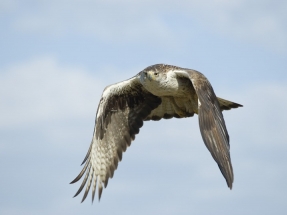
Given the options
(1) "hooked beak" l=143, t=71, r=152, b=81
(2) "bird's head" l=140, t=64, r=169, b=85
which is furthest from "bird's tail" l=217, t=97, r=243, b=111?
(1) "hooked beak" l=143, t=71, r=152, b=81

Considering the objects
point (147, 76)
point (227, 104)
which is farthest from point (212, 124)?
point (227, 104)

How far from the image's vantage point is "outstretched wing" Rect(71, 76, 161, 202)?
1147cm

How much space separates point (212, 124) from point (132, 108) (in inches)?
94.8

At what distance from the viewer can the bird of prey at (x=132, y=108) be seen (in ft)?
Answer: 35.6

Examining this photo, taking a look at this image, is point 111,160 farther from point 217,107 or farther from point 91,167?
point 217,107

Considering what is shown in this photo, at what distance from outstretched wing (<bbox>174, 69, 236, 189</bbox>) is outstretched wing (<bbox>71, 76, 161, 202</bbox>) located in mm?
1237

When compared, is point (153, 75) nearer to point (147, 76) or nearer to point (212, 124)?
point (147, 76)

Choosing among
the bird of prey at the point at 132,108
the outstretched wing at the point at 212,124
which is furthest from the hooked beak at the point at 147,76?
the outstretched wing at the point at 212,124

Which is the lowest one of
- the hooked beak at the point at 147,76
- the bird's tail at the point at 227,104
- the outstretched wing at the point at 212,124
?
the outstretched wing at the point at 212,124

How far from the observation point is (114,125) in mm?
11750

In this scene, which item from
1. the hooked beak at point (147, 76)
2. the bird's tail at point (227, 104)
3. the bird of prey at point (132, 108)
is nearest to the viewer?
the hooked beak at point (147, 76)

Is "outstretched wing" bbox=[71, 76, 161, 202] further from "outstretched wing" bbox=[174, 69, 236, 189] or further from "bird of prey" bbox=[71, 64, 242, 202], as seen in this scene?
"outstretched wing" bbox=[174, 69, 236, 189]

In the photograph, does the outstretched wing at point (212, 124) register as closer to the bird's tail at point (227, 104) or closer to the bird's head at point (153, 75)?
the bird's head at point (153, 75)

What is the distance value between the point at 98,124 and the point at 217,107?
2.22m
